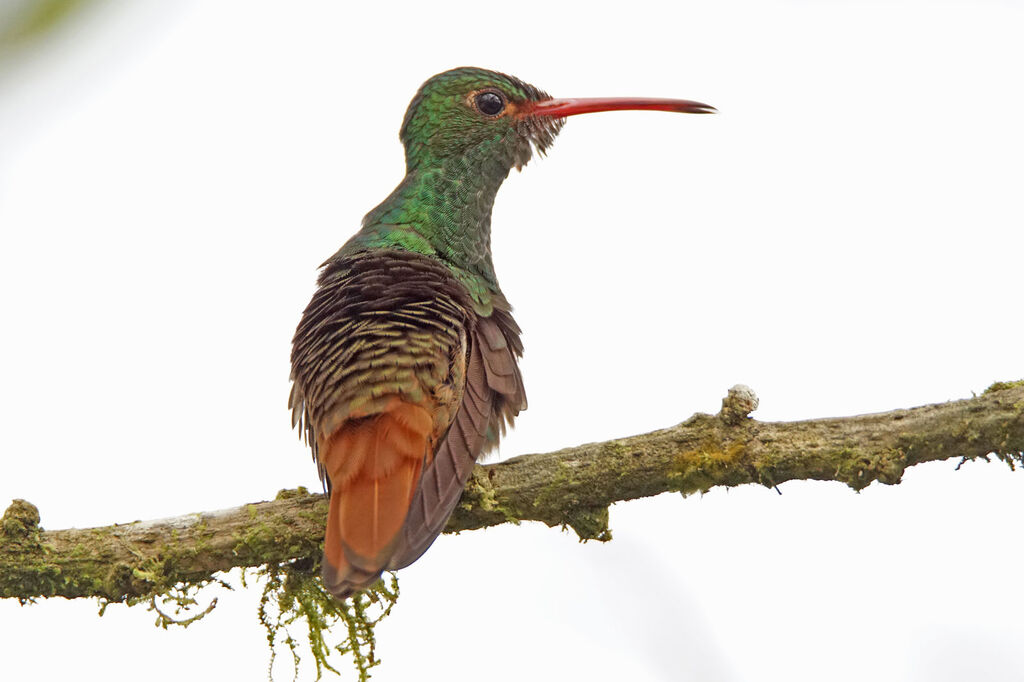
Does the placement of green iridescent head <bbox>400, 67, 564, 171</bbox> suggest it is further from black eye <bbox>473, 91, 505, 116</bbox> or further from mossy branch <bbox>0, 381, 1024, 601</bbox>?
mossy branch <bbox>0, 381, 1024, 601</bbox>

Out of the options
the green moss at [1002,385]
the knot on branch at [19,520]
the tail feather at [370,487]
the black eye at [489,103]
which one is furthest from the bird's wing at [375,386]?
the green moss at [1002,385]

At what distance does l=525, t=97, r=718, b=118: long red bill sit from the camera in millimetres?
5512

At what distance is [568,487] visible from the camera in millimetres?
3463

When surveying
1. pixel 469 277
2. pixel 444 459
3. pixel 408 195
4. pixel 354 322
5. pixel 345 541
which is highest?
pixel 408 195

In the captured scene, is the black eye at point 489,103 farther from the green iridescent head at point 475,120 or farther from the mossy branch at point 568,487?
the mossy branch at point 568,487

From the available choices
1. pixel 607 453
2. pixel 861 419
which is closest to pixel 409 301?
pixel 607 453

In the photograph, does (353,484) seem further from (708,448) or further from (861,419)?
(861,419)

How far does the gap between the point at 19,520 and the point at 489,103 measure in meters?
3.09

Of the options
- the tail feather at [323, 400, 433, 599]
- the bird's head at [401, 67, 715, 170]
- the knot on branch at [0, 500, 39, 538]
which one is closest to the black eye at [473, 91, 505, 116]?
the bird's head at [401, 67, 715, 170]

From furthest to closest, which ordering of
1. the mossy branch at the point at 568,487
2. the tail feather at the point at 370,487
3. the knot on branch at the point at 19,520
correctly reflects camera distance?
the knot on branch at the point at 19,520, the tail feather at the point at 370,487, the mossy branch at the point at 568,487

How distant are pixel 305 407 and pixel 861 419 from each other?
6.82 ft

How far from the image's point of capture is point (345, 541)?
10.8 ft

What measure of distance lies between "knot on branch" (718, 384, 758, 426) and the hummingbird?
0.86 m

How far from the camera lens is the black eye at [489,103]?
18.1 ft
